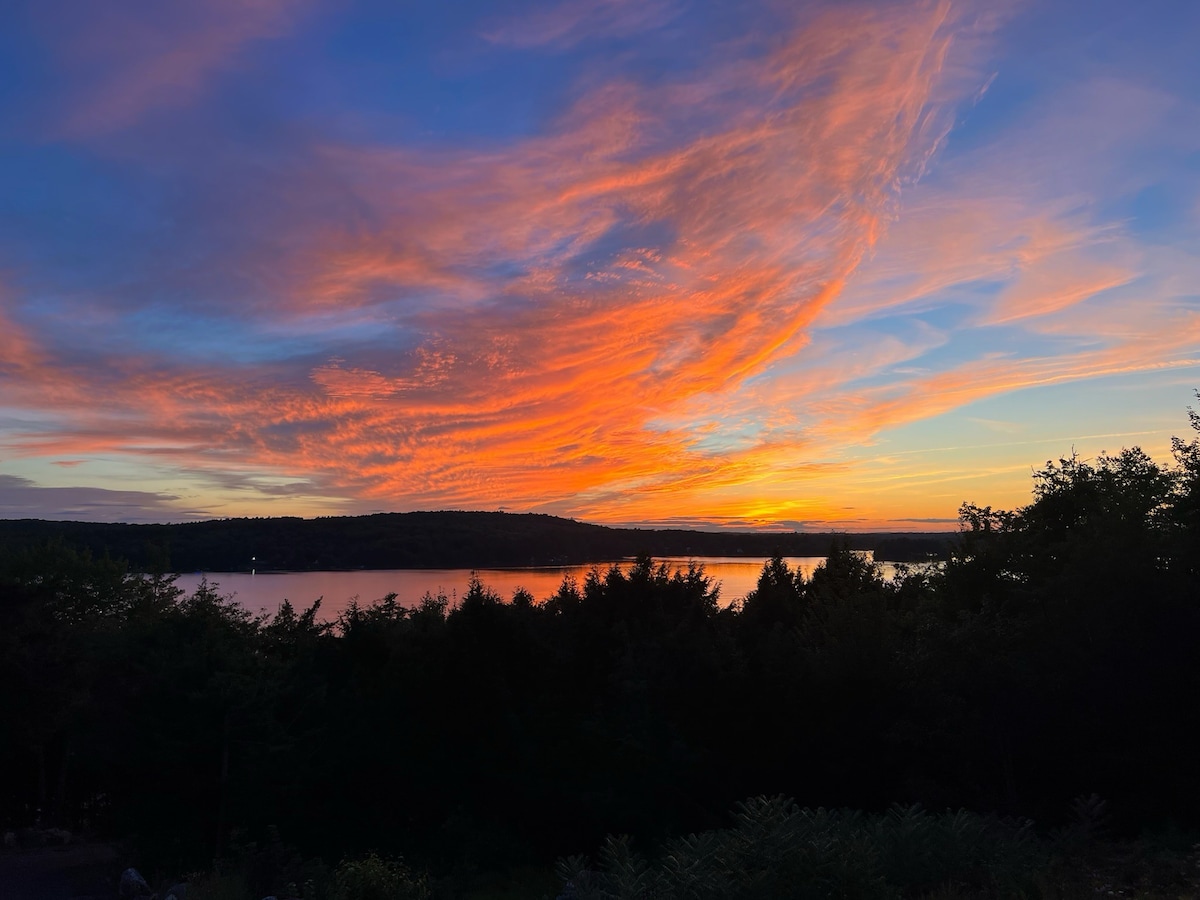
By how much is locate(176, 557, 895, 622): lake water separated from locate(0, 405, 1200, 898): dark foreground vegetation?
14485mm

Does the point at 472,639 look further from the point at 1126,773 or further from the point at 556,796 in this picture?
the point at 1126,773

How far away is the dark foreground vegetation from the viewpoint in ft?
47.8

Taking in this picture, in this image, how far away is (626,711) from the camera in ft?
62.5

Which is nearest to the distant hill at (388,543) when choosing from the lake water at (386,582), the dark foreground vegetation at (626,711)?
the lake water at (386,582)

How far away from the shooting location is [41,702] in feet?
74.3

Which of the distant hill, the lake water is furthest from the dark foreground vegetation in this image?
the distant hill

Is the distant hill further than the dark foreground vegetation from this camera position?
Yes

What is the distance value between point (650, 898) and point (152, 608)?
31031 mm

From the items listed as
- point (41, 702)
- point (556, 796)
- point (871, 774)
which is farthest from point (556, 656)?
point (41, 702)

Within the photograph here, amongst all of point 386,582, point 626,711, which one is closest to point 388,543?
point 386,582

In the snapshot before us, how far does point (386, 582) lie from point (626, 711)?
40862mm

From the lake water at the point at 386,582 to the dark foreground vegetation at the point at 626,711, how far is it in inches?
570

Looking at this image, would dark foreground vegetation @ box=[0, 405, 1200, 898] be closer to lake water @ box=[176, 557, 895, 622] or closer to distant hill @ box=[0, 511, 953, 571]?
lake water @ box=[176, 557, 895, 622]

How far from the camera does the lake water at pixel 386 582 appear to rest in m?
42.1
